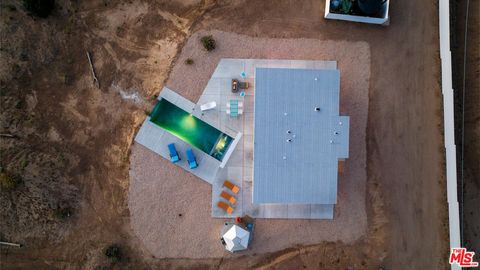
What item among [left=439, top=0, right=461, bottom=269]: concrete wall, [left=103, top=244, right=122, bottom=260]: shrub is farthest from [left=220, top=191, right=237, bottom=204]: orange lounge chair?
[left=439, top=0, right=461, bottom=269]: concrete wall

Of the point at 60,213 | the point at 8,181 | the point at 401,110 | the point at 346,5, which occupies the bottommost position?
the point at 60,213

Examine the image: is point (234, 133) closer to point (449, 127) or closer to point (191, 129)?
point (191, 129)

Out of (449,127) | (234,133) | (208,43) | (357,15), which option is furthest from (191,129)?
(449,127)

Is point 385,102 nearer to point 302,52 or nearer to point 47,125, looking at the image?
point 302,52

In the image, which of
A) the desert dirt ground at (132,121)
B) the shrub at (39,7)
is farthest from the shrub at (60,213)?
the shrub at (39,7)

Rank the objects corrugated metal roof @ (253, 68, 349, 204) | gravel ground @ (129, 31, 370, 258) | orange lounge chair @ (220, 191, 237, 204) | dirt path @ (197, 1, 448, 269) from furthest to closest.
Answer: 1. dirt path @ (197, 1, 448, 269)
2. gravel ground @ (129, 31, 370, 258)
3. orange lounge chair @ (220, 191, 237, 204)
4. corrugated metal roof @ (253, 68, 349, 204)

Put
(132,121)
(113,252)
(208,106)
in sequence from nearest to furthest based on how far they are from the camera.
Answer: (113,252), (208,106), (132,121)

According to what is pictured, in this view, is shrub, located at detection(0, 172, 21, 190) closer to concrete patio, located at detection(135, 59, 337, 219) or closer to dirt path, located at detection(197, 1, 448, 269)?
concrete patio, located at detection(135, 59, 337, 219)

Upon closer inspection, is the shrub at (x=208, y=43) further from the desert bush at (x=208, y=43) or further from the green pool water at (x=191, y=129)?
the green pool water at (x=191, y=129)
